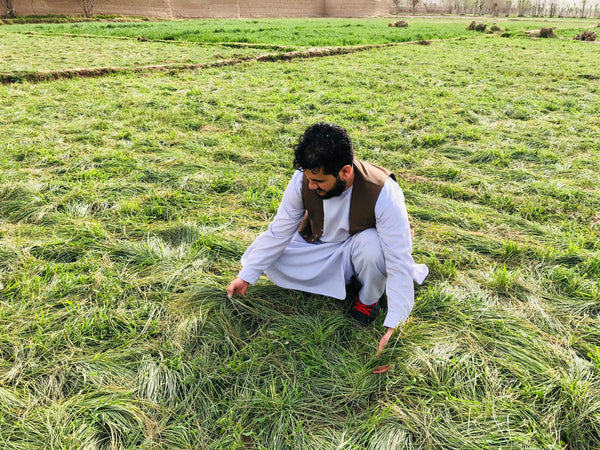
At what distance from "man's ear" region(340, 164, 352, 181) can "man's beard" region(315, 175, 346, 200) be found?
19 millimetres

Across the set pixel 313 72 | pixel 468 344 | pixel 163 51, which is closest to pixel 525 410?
pixel 468 344

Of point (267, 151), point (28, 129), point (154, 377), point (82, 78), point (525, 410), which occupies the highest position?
point (82, 78)

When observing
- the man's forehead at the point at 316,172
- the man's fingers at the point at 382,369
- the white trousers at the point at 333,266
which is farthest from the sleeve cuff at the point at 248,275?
the man's fingers at the point at 382,369

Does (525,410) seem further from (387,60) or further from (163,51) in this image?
(163,51)

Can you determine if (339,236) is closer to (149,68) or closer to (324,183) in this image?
(324,183)

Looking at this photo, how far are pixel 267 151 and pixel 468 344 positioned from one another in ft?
10.0

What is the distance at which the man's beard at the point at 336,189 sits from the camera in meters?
1.63

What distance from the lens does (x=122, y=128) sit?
4.72 metres

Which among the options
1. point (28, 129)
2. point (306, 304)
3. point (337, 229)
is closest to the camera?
point (337, 229)

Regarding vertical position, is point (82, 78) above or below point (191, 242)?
above

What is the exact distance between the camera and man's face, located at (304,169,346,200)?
1.58 meters

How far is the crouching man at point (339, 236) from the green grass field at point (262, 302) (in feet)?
0.52

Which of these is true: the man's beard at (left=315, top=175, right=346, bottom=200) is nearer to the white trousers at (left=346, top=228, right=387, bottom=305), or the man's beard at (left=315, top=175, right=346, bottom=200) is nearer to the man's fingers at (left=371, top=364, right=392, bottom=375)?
the white trousers at (left=346, top=228, right=387, bottom=305)

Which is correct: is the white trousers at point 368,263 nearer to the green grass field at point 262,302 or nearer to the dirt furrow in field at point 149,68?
the green grass field at point 262,302
